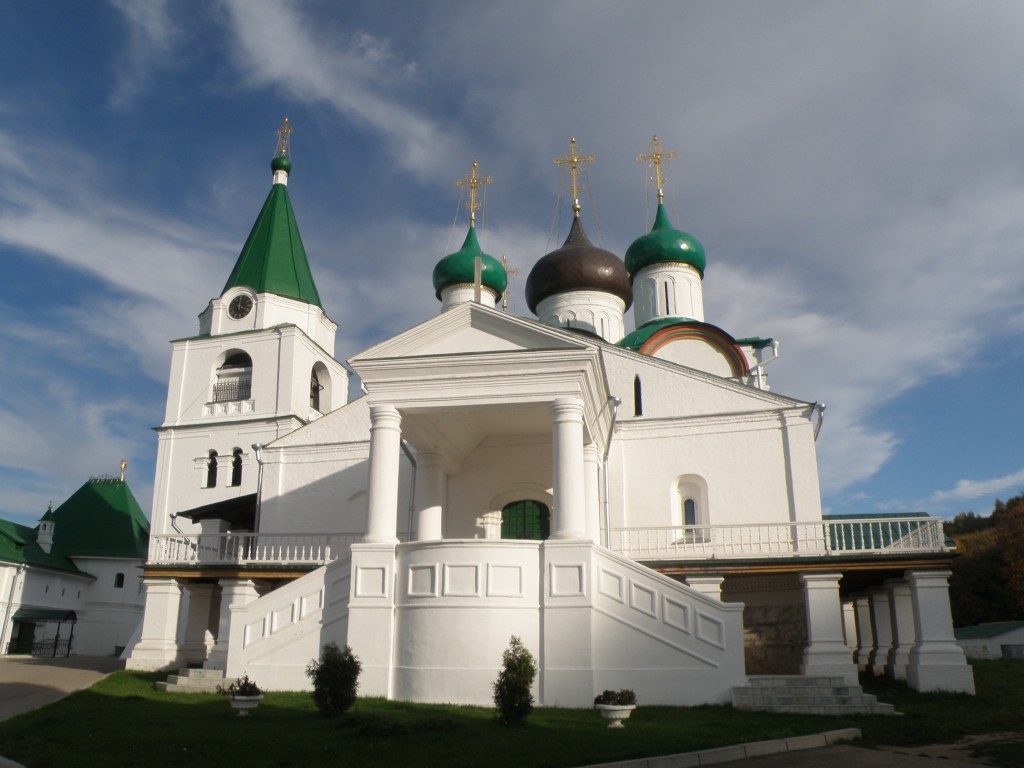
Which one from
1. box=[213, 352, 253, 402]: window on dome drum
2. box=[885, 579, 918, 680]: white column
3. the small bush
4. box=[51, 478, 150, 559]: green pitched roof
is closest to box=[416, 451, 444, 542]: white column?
the small bush

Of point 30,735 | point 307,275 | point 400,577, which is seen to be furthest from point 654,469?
point 307,275

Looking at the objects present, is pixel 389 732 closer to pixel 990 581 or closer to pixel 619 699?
pixel 619 699

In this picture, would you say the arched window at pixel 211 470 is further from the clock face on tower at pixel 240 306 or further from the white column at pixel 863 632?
the white column at pixel 863 632

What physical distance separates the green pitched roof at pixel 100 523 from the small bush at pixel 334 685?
99.2ft

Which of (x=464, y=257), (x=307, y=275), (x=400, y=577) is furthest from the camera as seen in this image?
(x=307, y=275)

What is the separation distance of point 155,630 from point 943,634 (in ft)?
52.0

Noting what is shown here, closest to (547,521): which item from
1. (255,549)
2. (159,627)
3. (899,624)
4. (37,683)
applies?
(255,549)

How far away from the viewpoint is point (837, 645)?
1599 cm

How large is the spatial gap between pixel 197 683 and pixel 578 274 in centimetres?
1714

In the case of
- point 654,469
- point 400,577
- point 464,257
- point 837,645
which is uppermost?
point 464,257

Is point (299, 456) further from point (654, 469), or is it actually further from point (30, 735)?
point (30, 735)

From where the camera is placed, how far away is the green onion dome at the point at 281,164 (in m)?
34.6

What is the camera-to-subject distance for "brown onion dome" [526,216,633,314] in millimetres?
27953

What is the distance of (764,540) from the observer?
60.0 feet
